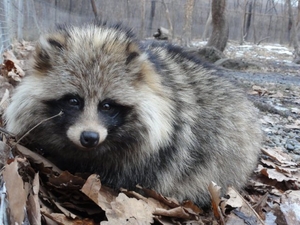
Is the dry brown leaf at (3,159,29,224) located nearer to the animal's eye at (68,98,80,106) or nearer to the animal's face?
the animal's face

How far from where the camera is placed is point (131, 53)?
280 cm

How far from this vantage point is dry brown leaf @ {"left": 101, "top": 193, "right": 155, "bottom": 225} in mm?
2482

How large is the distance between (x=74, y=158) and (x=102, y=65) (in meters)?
0.68

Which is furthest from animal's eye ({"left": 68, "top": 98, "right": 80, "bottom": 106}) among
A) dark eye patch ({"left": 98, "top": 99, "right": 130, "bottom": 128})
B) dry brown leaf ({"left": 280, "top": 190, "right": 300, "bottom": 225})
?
dry brown leaf ({"left": 280, "top": 190, "right": 300, "bottom": 225})

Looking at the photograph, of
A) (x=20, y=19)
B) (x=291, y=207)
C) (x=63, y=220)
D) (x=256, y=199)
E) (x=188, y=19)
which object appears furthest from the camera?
(x=188, y=19)

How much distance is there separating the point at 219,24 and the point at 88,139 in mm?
11761

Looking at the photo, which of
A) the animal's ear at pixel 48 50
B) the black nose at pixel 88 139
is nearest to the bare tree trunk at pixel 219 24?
the animal's ear at pixel 48 50

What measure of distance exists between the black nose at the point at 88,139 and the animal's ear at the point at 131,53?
591 millimetres

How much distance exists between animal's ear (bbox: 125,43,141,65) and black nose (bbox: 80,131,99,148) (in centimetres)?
59

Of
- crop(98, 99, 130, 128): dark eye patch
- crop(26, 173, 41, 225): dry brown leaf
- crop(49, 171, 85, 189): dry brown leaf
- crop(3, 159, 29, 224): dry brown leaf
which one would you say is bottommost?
crop(49, 171, 85, 189): dry brown leaf

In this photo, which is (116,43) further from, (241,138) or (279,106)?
(279,106)

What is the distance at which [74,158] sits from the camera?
282cm

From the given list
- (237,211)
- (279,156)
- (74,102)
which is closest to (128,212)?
(74,102)

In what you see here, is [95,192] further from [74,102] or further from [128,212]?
[74,102]
